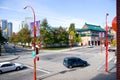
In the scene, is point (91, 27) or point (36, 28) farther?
point (91, 27)

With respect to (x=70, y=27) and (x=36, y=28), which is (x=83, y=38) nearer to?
(x=70, y=27)

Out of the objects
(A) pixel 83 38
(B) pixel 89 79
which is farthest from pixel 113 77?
(A) pixel 83 38

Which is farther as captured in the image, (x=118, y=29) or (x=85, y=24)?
(x=85, y=24)

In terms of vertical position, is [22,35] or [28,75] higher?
[22,35]

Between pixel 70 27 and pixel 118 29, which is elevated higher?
pixel 70 27

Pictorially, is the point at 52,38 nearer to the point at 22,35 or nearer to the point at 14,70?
the point at 22,35

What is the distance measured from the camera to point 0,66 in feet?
80.6

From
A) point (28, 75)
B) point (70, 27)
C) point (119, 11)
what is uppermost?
point (70, 27)

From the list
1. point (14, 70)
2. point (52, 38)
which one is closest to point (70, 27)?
point (52, 38)

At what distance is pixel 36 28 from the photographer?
18.8m

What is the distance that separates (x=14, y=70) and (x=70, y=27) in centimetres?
6350

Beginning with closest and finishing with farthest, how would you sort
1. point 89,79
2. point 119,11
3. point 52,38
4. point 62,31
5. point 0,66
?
1. point 119,11
2. point 89,79
3. point 0,66
4. point 52,38
5. point 62,31

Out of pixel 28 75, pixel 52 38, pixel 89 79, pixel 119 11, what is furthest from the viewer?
pixel 52 38

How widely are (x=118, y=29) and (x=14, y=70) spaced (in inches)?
789
